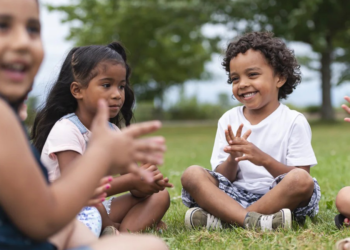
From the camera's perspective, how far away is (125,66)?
10.1 ft

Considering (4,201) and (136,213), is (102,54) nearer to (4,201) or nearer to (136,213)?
(136,213)

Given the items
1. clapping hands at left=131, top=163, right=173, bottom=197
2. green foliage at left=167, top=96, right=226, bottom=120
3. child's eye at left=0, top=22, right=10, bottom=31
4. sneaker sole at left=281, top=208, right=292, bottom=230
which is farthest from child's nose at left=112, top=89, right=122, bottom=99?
green foliage at left=167, top=96, right=226, bottom=120

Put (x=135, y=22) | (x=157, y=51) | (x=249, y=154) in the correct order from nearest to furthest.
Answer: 1. (x=249, y=154)
2. (x=135, y=22)
3. (x=157, y=51)

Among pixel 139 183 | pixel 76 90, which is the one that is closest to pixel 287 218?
pixel 139 183

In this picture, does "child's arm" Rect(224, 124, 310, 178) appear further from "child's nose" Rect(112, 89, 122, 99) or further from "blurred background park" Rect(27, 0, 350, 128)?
"blurred background park" Rect(27, 0, 350, 128)

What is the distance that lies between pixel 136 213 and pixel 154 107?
1044 inches

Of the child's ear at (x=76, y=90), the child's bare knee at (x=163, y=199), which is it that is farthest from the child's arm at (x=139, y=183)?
the child's ear at (x=76, y=90)

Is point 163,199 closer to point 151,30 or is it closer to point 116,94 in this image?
point 116,94

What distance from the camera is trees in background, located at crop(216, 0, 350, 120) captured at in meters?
17.2

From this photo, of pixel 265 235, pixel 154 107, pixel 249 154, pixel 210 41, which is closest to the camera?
pixel 265 235

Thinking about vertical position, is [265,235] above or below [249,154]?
below

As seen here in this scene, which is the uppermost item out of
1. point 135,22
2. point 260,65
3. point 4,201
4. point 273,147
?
point 135,22

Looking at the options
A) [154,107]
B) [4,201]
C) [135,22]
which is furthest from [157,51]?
[4,201]

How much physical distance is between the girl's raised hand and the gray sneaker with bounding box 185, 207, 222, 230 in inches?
63.2
